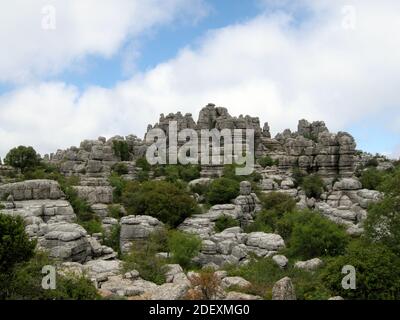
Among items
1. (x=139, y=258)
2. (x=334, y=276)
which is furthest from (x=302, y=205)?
(x=334, y=276)

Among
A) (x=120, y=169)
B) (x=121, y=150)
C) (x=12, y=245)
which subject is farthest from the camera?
(x=121, y=150)

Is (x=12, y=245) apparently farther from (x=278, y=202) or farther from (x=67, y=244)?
(x=278, y=202)

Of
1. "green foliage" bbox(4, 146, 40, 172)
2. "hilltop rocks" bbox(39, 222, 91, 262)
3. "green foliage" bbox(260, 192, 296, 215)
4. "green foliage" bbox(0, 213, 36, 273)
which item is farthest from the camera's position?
"green foliage" bbox(4, 146, 40, 172)

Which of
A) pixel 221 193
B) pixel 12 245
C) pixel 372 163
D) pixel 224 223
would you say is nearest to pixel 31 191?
pixel 224 223

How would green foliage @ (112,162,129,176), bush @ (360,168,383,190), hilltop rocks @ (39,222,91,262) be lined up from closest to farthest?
hilltop rocks @ (39,222,91,262)
bush @ (360,168,383,190)
green foliage @ (112,162,129,176)

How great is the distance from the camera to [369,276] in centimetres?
1270

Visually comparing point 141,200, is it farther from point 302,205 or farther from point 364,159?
point 364,159

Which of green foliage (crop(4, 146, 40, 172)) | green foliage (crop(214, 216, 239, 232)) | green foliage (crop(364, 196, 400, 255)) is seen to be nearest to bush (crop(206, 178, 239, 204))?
green foliage (crop(214, 216, 239, 232))

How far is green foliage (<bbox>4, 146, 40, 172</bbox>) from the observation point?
162ft

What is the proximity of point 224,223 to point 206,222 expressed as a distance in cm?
104

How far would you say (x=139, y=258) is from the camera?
18.1 meters

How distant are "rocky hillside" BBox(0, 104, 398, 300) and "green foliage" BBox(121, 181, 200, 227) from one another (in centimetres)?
6

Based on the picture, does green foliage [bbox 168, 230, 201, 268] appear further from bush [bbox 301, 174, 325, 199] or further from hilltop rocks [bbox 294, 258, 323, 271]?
bush [bbox 301, 174, 325, 199]
